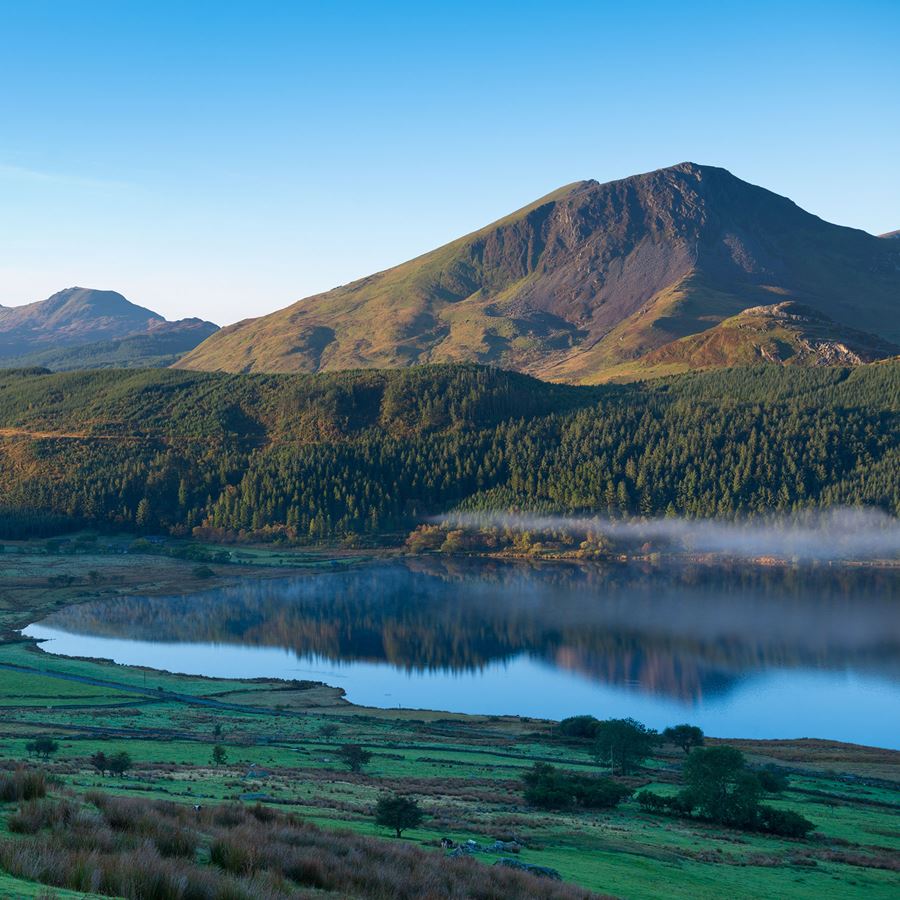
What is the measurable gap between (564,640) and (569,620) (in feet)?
24.4

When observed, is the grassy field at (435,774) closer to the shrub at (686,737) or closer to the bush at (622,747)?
the shrub at (686,737)

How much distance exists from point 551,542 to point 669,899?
12700cm

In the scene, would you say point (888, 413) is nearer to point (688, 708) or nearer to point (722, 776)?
point (688, 708)

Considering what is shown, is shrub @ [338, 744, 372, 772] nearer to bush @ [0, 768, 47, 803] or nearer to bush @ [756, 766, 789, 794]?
bush @ [756, 766, 789, 794]

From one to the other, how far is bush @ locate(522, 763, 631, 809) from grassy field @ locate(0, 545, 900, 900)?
78 centimetres

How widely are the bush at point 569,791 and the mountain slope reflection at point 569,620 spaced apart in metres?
37.5

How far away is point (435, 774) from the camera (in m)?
44.5

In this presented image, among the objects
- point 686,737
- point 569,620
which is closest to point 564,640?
point 569,620

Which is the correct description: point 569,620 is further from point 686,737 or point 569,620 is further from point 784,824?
point 784,824

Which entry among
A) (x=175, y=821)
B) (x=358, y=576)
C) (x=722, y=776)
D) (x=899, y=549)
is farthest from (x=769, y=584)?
(x=175, y=821)

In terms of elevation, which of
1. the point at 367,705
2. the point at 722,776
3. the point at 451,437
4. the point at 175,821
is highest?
the point at 451,437

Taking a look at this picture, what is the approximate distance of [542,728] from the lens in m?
63.2

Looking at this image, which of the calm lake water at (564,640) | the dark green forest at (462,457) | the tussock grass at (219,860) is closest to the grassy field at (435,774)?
the tussock grass at (219,860)

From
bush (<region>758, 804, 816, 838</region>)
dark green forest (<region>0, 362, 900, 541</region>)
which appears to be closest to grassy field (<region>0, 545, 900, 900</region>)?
bush (<region>758, 804, 816, 838</region>)
